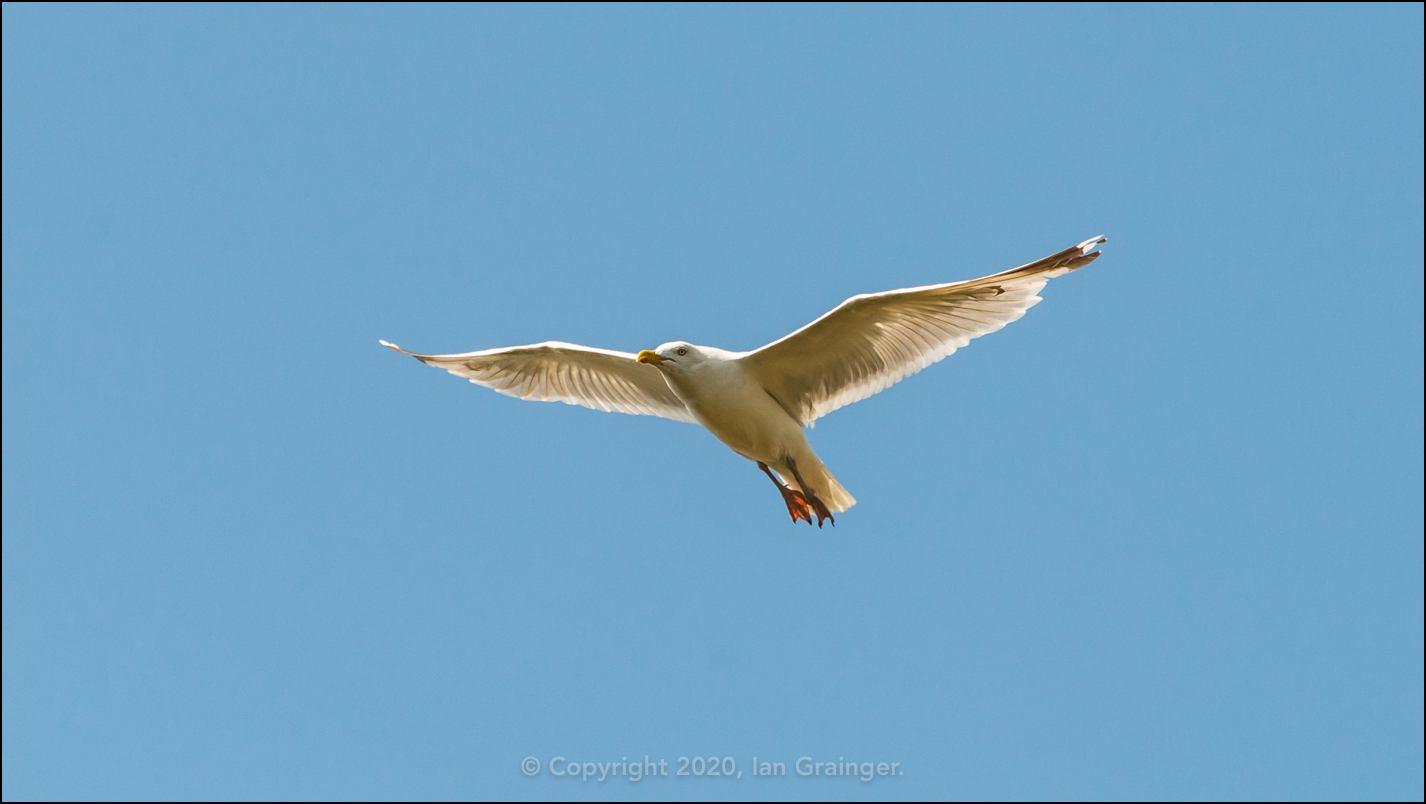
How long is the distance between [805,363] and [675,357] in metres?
1.17

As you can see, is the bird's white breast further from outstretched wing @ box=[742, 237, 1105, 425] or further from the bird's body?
outstretched wing @ box=[742, 237, 1105, 425]

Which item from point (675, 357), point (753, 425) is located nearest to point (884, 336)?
point (753, 425)

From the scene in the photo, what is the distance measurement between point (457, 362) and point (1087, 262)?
6134 mm

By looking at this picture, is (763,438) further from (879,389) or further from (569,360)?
(569,360)

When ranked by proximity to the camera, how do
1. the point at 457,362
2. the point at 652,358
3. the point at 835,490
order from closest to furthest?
the point at 652,358 < the point at 835,490 < the point at 457,362

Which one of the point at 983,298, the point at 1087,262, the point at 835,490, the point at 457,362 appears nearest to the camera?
the point at 1087,262

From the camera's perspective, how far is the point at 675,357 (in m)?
9.81

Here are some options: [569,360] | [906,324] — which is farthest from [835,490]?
[569,360]

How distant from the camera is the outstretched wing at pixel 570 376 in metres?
11.1

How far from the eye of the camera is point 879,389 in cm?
1016

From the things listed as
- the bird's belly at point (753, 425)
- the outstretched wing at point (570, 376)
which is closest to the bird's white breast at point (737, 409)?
the bird's belly at point (753, 425)

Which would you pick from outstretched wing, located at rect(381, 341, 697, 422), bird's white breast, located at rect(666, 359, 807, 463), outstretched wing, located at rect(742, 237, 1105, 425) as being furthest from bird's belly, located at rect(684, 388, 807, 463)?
outstretched wing, located at rect(381, 341, 697, 422)

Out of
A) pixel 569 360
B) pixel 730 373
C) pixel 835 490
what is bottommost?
pixel 835 490

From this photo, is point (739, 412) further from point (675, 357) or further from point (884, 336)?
point (884, 336)
